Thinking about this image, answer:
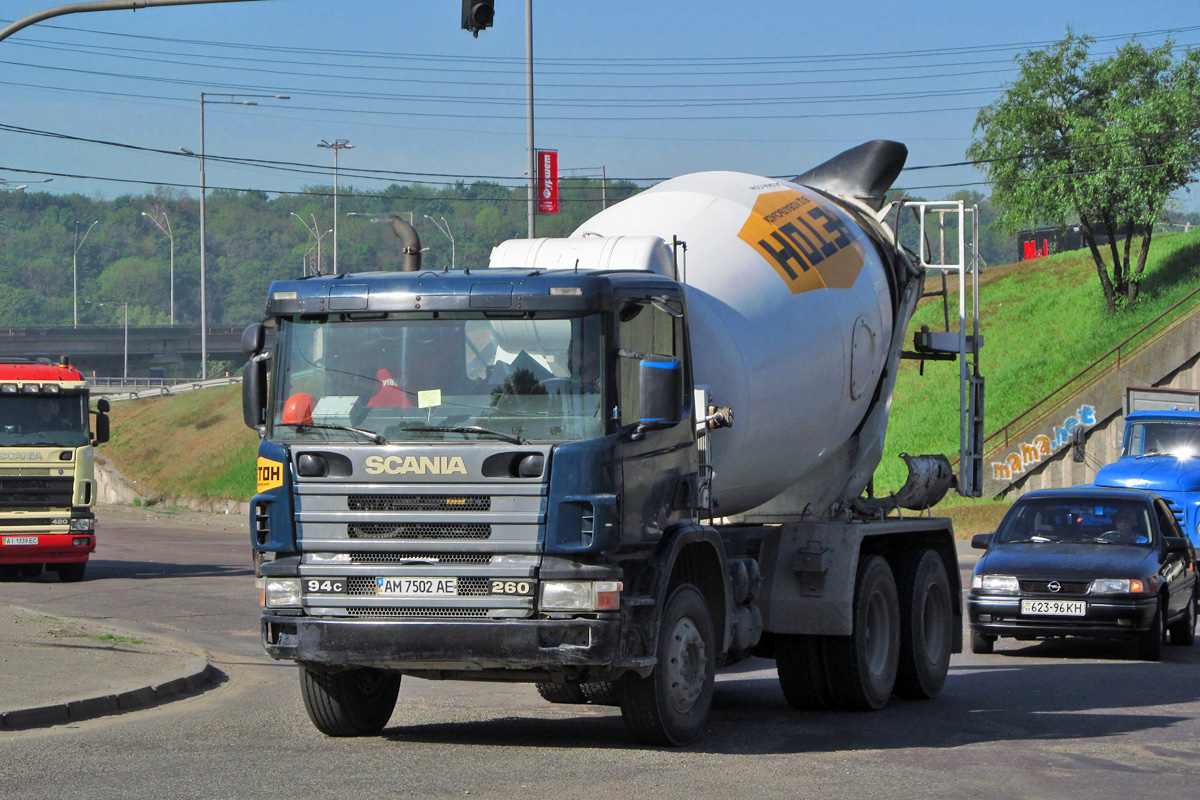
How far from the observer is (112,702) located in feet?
33.4

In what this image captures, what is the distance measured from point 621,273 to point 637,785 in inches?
111

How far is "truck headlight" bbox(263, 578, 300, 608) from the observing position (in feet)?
26.1

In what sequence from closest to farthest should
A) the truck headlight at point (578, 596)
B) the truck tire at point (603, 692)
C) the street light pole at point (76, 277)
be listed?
1. the truck headlight at point (578, 596)
2. the truck tire at point (603, 692)
3. the street light pole at point (76, 277)

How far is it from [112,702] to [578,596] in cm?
431

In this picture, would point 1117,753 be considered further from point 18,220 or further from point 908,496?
point 18,220

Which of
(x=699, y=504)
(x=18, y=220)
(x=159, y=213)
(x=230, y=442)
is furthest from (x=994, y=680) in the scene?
(x=18, y=220)

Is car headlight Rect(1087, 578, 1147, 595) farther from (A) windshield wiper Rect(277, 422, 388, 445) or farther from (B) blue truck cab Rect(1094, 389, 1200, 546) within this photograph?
(A) windshield wiper Rect(277, 422, 388, 445)

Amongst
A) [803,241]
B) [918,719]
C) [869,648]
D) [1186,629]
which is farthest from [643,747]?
[1186,629]

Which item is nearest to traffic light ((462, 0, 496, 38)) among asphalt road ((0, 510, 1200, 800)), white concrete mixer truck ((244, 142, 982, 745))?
white concrete mixer truck ((244, 142, 982, 745))

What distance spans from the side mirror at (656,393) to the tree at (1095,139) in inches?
1562

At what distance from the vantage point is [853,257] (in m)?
11.5

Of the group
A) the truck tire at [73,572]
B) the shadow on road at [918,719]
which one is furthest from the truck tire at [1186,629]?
the truck tire at [73,572]

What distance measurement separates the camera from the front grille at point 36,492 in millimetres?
21719

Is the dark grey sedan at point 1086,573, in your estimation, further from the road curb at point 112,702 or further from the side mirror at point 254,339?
the side mirror at point 254,339
